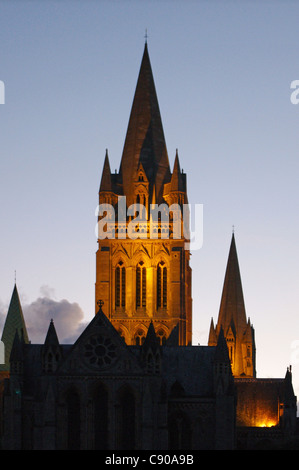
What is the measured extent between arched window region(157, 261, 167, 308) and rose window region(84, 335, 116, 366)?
3424 centimetres

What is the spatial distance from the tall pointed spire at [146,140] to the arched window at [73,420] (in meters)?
41.5

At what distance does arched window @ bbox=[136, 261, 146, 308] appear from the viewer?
15912cm

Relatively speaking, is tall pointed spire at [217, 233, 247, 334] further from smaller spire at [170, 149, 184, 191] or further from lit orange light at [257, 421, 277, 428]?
lit orange light at [257, 421, 277, 428]

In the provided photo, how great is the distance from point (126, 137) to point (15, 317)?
28.8 metres

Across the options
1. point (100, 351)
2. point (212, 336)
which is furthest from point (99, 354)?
point (212, 336)


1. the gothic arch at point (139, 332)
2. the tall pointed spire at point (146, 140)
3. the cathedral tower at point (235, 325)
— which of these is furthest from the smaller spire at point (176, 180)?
the gothic arch at point (139, 332)

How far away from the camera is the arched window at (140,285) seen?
522 feet

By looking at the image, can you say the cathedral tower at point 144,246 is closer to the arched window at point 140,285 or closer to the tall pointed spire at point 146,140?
the arched window at point 140,285

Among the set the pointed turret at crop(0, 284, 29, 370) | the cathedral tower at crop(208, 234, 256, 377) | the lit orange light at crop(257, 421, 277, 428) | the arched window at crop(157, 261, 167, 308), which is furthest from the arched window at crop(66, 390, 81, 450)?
the cathedral tower at crop(208, 234, 256, 377)

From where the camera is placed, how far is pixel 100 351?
125 metres

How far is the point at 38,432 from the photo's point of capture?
123 metres
